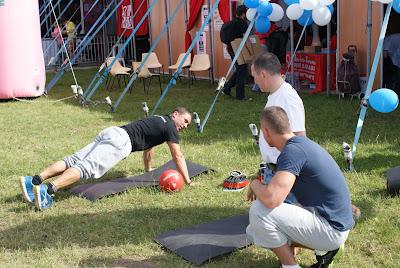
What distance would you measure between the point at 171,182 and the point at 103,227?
99 cm

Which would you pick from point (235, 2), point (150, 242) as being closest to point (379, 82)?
point (235, 2)

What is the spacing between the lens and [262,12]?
9023 mm

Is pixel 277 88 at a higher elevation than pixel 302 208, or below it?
higher

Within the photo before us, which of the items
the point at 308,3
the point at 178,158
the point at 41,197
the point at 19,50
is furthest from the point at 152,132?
the point at 19,50

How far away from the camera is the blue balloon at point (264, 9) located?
875 cm

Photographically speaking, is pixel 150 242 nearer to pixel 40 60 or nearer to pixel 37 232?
pixel 37 232

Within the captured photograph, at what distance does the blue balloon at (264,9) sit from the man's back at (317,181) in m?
5.73

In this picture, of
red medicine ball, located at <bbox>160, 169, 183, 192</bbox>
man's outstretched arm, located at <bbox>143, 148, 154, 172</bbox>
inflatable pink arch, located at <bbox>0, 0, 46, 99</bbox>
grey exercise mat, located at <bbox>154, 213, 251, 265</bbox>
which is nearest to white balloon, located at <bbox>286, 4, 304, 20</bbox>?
man's outstretched arm, located at <bbox>143, 148, 154, 172</bbox>

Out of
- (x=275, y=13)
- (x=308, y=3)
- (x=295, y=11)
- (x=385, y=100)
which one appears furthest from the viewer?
(x=275, y=13)

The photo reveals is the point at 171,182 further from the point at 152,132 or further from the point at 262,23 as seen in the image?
the point at 262,23

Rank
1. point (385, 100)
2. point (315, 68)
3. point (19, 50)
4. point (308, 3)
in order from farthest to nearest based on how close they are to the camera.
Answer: point (19, 50)
point (315, 68)
point (308, 3)
point (385, 100)

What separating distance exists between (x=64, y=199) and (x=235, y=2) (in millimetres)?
8553

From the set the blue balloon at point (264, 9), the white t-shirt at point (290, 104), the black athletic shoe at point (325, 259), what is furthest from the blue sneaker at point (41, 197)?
the blue balloon at point (264, 9)

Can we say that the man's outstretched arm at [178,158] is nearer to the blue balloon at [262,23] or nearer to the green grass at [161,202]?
the green grass at [161,202]
